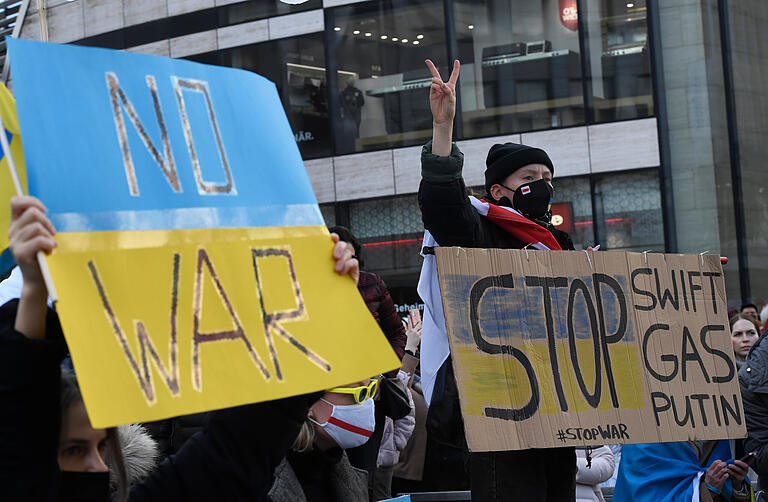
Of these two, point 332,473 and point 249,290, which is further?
point 332,473

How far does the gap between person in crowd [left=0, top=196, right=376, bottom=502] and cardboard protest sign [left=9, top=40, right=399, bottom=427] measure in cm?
7

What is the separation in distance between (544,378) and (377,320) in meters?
A: 2.77

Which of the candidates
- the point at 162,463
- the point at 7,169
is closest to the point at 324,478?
the point at 162,463

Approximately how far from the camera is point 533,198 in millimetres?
3924

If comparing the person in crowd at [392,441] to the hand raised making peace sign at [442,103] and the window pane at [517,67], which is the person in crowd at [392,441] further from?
the window pane at [517,67]

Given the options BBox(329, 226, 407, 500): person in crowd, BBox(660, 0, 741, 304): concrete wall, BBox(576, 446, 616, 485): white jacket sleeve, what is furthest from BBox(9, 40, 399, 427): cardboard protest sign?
BBox(660, 0, 741, 304): concrete wall

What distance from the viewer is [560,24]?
15195mm

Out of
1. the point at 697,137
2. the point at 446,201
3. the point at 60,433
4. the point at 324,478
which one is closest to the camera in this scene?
the point at 60,433

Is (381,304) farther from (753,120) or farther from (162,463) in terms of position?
(753,120)

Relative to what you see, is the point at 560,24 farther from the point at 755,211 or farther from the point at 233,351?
the point at 233,351

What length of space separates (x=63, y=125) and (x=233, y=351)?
1.74 ft

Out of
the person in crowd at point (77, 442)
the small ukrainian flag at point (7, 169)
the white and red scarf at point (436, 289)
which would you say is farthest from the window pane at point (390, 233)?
the person in crowd at point (77, 442)

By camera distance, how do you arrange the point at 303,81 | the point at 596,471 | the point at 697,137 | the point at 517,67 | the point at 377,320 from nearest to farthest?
the point at 596,471, the point at 377,320, the point at 697,137, the point at 517,67, the point at 303,81

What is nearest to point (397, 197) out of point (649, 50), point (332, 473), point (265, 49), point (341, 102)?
point (341, 102)
